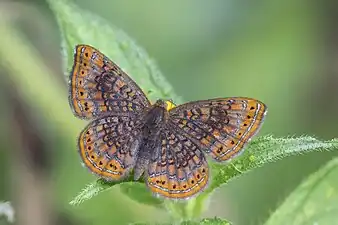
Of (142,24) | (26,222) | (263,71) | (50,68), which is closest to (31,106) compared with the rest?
(50,68)

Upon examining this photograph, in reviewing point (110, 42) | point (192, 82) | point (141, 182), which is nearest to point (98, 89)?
point (141, 182)

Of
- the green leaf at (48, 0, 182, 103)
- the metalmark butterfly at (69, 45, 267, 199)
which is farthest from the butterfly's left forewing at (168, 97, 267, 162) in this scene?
the green leaf at (48, 0, 182, 103)

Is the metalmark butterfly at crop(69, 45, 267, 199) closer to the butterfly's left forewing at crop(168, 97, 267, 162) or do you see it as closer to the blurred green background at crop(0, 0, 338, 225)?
the butterfly's left forewing at crop(168, 97, 267, 162)

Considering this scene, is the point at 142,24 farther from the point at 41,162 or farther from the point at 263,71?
the point at 41,162

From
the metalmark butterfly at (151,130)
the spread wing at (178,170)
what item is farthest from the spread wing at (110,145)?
the spread wing at (178,170)

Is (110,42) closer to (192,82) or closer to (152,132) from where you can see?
(152,132)

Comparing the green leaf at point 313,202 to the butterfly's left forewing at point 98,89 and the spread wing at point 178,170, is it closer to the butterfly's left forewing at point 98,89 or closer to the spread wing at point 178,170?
the spread wing at point 178,170
